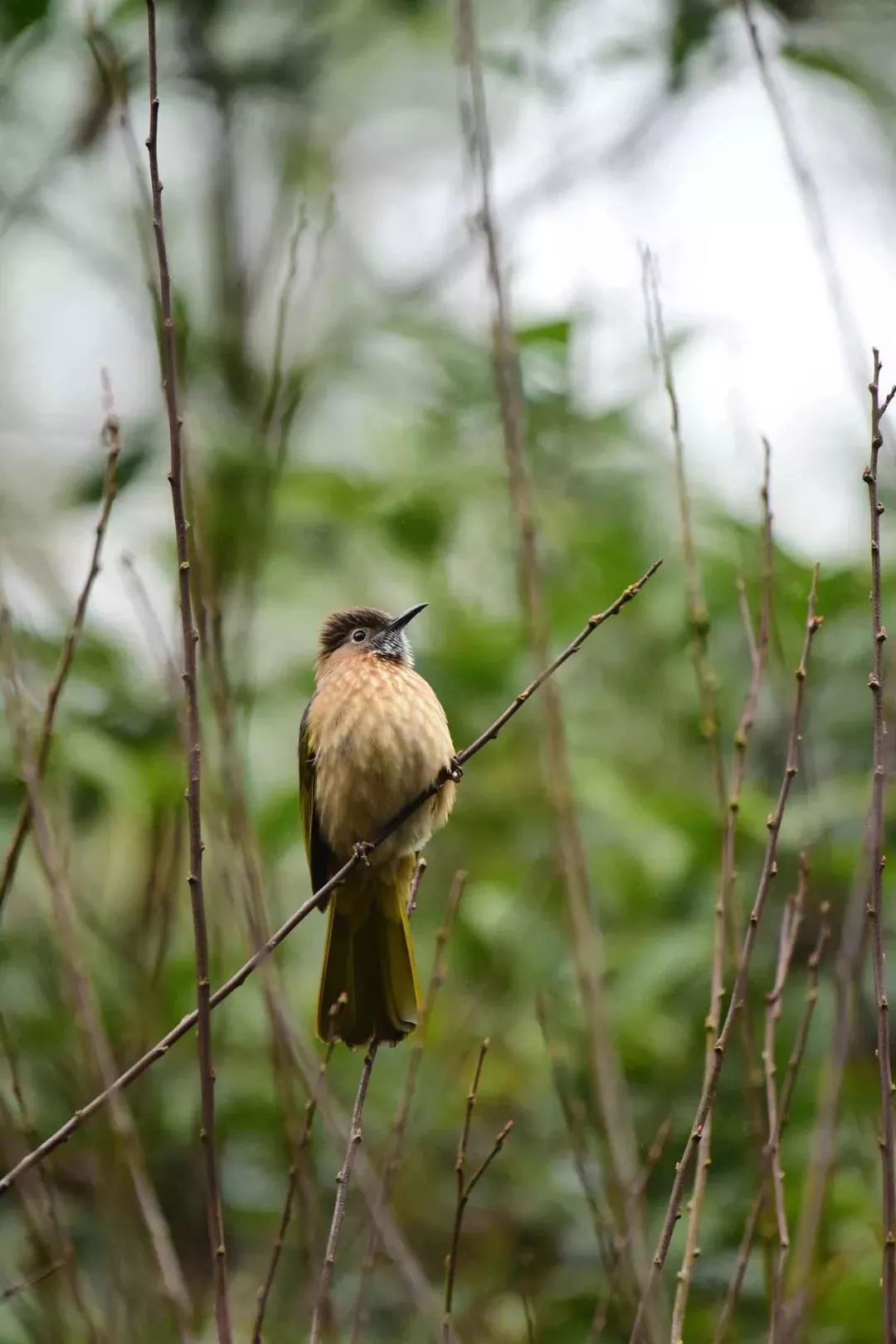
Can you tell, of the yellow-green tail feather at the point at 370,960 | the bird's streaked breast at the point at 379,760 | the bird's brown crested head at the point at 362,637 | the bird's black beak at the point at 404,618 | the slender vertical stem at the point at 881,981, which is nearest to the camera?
the slender vertical stem at the point at 881,981

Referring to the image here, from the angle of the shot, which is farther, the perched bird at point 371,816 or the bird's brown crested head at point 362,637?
the bird's brown crested head at point 362,637

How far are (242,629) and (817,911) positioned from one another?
2.30 metres

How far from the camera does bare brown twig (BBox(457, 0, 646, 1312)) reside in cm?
281

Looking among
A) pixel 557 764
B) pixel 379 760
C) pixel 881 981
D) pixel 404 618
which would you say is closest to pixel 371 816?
pixel 379 760

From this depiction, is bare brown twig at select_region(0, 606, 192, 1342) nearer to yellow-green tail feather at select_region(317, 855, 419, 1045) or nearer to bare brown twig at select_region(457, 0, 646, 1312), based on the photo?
bare brown twig at select_region(457, 0, 646, 1312)

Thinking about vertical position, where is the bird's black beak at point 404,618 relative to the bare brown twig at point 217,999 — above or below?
above

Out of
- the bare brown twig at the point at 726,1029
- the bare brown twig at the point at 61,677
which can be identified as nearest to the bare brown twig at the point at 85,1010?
the bare brown twig at the point at 61,677

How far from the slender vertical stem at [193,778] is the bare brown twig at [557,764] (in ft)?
2.59

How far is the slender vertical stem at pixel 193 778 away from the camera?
2.13 metres

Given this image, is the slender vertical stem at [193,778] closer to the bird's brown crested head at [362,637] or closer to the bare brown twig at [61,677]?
the bare brown twig at [61,677]

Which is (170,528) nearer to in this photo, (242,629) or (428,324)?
(428,324)

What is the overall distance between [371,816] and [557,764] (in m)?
1.42

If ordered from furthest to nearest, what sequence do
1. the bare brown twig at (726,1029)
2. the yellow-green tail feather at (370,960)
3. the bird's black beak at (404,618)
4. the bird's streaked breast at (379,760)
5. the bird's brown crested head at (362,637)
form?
the bird's brown crested head at (362,637)
the bird's black beak at (404,618)
the bird's streaked breast at (379,760)
the yellow-green tail feather at (370,960)
the bare brown twig at (726,1029)

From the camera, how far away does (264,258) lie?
7.73m
